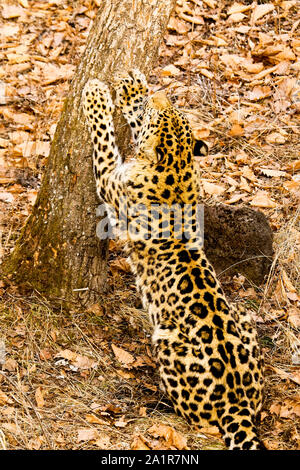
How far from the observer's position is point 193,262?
5438 millimetres

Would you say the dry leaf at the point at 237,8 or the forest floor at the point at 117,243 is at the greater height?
the dry leaf at the point at 237,8

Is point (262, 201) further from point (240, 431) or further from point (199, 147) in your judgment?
point (240, 431)

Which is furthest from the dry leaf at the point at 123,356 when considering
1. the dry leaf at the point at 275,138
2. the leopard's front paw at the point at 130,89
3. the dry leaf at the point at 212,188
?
the dry leaf at the point at 275,138

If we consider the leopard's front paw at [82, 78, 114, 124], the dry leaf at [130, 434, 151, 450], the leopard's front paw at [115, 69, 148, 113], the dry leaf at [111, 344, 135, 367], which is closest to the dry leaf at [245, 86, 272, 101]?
the leopard's front paw at [115, 69, 148, 113]

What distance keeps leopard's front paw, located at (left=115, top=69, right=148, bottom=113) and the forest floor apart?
6.28ft

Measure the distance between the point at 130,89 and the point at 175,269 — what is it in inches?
71.1

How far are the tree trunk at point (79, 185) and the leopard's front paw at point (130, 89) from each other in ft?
0.29

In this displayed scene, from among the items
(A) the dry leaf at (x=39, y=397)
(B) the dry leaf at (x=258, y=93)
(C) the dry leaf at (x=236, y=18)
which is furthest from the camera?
(C) the dry leaf at (x=236, y=18)

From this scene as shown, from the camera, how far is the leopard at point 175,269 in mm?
4934

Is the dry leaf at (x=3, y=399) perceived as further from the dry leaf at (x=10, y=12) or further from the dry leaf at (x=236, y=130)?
the dry leaf at (x=10, y=12)

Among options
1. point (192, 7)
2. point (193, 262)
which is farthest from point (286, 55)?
point (193, 262)

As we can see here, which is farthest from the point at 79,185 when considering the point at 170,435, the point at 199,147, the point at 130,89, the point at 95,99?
the point at 170,435

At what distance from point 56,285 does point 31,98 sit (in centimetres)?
411

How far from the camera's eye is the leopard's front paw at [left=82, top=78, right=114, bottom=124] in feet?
18.8
